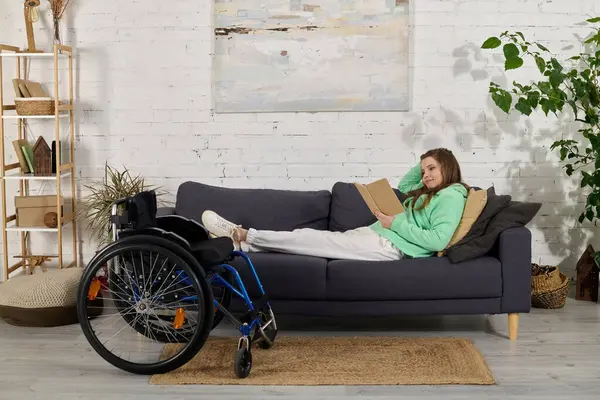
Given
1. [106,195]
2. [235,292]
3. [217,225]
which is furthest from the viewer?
[106,195]

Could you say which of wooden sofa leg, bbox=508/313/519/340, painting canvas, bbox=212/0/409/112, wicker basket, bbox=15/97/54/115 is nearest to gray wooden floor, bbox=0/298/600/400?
wooden sofa leg, bbox=508/313/519/340

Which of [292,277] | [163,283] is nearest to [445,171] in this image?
[292,277]

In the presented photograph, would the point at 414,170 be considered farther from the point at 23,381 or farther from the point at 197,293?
the point at 23,381

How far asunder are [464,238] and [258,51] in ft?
5.63

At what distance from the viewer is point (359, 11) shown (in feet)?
15.5

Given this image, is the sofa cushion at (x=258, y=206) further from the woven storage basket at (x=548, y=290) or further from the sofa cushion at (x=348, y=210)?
the woven storage basket at (x=548, y=290)

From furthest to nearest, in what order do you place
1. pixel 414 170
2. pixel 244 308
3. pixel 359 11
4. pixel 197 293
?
1. pixel 359 11
2. pixel 414 170
3. pixel 244 308
4. pixel 197 293

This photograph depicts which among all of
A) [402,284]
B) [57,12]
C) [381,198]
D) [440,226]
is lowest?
[402,284]

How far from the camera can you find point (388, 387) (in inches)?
124

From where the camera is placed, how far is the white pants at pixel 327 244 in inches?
154

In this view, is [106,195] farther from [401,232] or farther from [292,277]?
[401,232]

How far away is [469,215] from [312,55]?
4.78 feet

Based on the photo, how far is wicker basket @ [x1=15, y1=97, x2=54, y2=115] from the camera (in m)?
4.57

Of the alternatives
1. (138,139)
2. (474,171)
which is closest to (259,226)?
(138,139)
